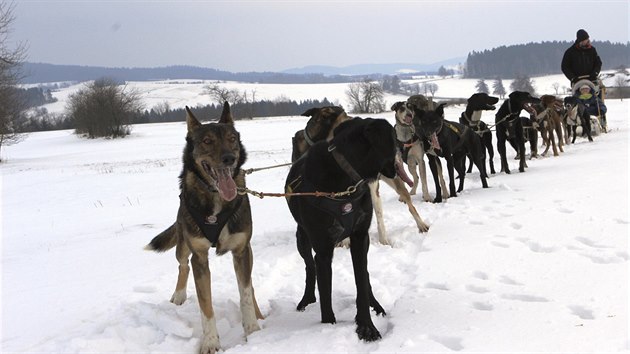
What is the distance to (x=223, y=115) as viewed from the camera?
13.0ft

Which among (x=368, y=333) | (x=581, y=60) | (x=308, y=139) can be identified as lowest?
(x=368, y=333)

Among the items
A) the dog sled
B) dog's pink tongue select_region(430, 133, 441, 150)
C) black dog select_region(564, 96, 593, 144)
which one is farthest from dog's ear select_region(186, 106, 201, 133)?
black dog select_region(564, 96, 593, 144)

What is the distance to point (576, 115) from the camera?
1554 centimetres

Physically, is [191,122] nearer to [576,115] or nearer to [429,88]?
[576,115]

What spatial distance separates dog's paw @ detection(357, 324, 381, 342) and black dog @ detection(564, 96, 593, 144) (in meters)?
14.7

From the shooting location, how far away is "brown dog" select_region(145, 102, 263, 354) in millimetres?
3504

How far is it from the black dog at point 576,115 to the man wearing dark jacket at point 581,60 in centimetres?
83

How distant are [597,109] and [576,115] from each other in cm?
79

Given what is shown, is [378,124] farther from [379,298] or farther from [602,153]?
[602,153]

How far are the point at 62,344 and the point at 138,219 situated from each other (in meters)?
6.18

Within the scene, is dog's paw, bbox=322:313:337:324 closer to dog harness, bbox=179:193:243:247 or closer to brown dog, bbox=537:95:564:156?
dog harness, bbox=179:193:243:247

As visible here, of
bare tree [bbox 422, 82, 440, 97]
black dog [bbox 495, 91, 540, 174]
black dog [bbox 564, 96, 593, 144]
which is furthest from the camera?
bare tree [bbox 422, 82, 440, 97]

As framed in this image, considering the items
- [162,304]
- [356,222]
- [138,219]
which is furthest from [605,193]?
[138,219]

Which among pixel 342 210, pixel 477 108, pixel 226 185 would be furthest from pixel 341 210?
pixel 477 108
